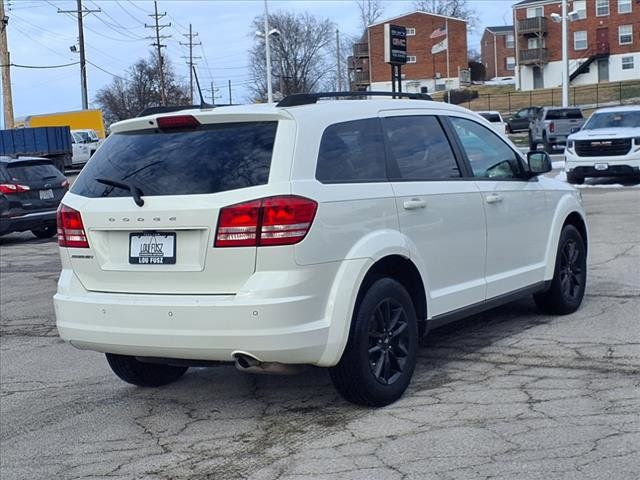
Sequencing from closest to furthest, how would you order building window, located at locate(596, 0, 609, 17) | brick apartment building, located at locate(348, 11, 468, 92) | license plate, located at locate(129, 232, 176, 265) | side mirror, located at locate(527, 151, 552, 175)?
license plate, located at locate(129, 232, 176, 265)
side mirror, located at locate(527, 151, 552, 175)
building window, located at locate(596, 0, 609, 17)
brick apartment building, located at locate(348, 11, 468, 92)

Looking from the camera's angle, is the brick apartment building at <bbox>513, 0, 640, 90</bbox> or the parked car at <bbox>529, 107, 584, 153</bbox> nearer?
the parked car at <bbox>529, 107, 584, 153</bbox>

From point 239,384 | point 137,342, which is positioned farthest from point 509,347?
point 137,342

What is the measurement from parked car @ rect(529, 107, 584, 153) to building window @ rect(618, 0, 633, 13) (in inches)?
1534

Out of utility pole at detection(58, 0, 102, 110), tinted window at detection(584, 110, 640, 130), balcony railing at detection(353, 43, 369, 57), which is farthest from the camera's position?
balcony railing at detection(353, 43, 369, 57)

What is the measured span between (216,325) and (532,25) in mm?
74368

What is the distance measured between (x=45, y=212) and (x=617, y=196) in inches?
436

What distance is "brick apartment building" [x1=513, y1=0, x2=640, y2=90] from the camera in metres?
71.4

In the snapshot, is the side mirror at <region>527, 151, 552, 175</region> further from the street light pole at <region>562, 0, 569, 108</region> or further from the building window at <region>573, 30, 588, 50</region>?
the building window at <region>573, 30, 588, 50</region>

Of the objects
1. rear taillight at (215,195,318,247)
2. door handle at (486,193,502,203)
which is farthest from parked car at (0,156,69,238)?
rear taillight at (215,195,318,247)

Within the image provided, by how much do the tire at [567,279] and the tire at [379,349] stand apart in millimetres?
2294

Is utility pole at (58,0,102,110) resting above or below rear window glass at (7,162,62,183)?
above

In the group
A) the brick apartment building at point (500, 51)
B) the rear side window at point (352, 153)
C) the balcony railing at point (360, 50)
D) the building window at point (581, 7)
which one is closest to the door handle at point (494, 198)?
the rear side window at point (352, 153)

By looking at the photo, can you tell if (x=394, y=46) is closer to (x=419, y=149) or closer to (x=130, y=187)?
(x=419, y=149)

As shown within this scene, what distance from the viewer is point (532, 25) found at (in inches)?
2945
